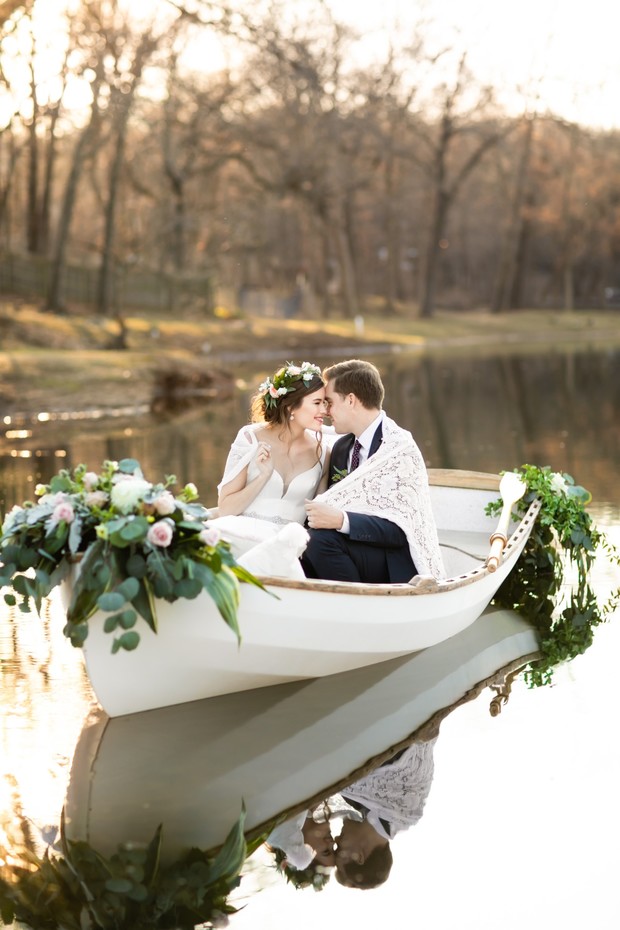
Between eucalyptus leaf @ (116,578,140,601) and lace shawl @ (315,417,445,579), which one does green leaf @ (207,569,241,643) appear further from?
lace shawl @ (315,417,445,579)

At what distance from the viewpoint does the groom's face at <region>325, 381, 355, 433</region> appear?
21.6 feet

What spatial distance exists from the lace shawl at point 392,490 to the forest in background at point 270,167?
12156 mm

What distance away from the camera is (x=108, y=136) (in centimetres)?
3178

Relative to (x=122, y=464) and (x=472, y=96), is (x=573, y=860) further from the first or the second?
(x=472, y=96)

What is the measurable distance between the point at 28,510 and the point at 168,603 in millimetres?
697

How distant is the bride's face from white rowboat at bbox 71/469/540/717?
1072 millimetres

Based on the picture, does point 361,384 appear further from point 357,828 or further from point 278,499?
point 357,828

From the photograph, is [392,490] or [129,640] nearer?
[129,640]

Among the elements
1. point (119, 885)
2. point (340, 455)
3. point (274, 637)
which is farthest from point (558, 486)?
point (119, 885)

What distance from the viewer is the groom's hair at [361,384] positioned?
6.55 m

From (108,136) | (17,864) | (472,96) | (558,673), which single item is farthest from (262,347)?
(17,864)

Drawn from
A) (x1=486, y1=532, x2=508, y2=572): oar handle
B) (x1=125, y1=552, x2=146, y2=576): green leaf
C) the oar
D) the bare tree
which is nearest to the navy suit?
(x1=486, y1=532, x2=508, y2=572): oar handle

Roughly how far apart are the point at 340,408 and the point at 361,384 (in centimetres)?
17

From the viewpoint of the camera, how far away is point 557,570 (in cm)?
880
